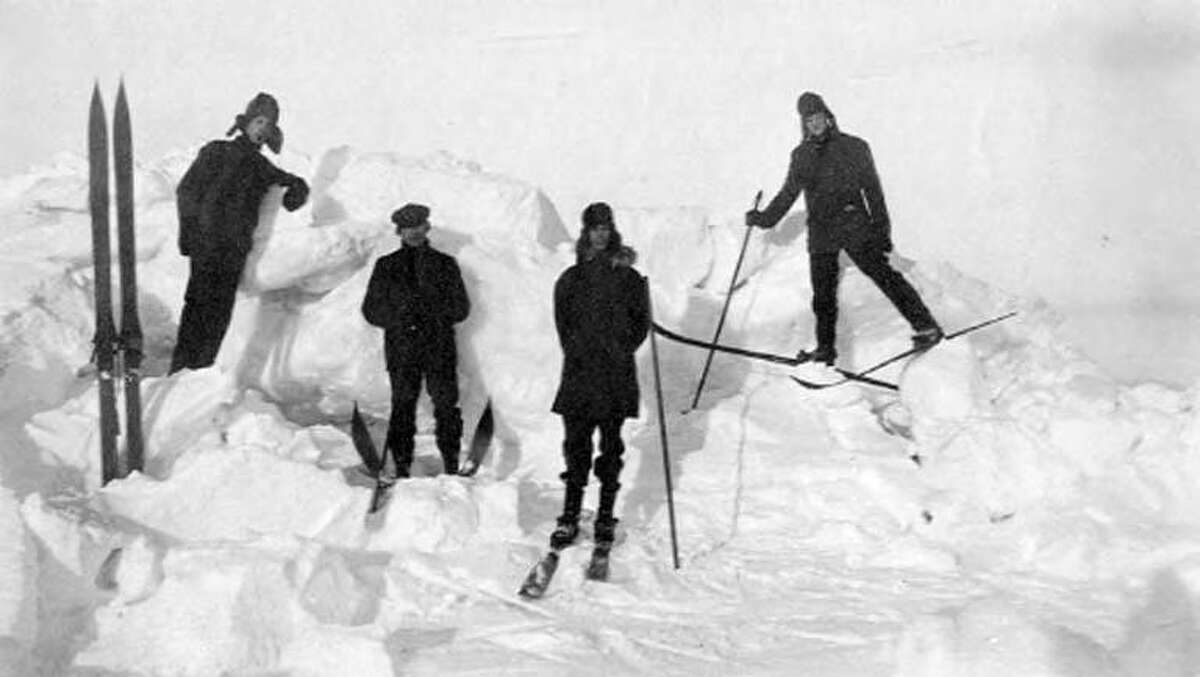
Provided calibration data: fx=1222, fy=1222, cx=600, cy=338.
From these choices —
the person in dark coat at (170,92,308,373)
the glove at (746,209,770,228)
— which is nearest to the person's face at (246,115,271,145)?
the person in dark coat at (170,92,308,373)

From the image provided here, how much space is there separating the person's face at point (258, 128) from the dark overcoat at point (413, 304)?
1540mm

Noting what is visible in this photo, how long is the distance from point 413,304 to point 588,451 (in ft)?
5.16

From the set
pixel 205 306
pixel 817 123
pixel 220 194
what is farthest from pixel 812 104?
pixel 205 306

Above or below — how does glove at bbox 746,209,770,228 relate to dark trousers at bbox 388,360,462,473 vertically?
above

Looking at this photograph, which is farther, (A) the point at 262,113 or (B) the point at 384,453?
(A) the point at 262,113

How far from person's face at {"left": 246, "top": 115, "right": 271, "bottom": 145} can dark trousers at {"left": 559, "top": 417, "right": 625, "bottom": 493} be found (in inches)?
128

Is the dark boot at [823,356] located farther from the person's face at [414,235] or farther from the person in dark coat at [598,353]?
the person's face at [414,235]

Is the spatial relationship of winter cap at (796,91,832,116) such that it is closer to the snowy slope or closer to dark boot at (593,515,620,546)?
the snowy slope

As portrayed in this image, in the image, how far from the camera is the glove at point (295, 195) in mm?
Result: 7898

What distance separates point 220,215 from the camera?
7.71 meters

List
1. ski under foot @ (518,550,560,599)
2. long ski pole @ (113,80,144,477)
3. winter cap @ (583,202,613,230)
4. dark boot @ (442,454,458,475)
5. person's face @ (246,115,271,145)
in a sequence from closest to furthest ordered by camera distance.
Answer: ski under foot @ (518,550,560,599) → winter cap @ (583,202,613,230) → long ski pole @ (113,80,144,477) → dark boot @ (442,454,458,475) → person's face @ (246,115,271,145)

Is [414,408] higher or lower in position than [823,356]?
lower

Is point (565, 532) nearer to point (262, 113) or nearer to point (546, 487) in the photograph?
point (546, 487)

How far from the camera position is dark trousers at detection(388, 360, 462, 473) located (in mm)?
6875
